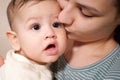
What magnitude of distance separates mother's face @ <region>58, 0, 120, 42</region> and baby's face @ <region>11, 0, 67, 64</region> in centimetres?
4

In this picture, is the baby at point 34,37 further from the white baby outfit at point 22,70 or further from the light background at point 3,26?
the light background at point 3,26

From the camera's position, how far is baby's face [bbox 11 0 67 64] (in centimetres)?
99

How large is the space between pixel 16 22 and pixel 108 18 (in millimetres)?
339

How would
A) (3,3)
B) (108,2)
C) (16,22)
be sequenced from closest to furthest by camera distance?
1. (108,2)
2. (16,22)
3. (3,3)

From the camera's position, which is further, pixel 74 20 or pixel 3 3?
pixel 3 3

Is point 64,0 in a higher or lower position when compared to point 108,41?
higher

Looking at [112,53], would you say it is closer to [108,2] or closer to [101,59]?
[101,59]

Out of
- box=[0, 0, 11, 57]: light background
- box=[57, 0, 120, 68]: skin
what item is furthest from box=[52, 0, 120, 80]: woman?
box=[0, 0, 11, 57]: light background

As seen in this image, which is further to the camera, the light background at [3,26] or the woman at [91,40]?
the light background at [3,26]

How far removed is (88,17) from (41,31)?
17cm

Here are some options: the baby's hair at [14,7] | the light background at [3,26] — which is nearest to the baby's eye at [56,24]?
the baby's hair at [14,7]

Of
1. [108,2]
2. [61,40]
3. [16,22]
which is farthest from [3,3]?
[108,2]

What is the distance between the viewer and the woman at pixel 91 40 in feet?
3.19

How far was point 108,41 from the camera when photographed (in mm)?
1102
